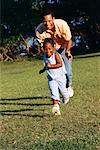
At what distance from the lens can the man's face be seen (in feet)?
27.3

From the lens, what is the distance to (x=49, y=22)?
27.7 feet

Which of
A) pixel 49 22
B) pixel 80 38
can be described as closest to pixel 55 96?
pixel 49 22

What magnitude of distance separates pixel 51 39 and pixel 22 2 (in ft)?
122

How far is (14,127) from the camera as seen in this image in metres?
7.62

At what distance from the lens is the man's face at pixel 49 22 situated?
8336mm

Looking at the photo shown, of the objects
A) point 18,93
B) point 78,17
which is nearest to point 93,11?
point 78,17

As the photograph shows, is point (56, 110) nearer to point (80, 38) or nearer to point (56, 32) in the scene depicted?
point (56, 32)

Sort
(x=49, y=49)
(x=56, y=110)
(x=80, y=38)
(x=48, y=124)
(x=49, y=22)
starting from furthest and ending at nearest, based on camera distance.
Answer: (x=80, y=38)
(x=49, y=22)
(x=49, y=49)
(x=56, y=110)
(x=48, y=124)

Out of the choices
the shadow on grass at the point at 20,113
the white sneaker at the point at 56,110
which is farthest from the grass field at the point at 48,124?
the white sneaker at the point at 56,110

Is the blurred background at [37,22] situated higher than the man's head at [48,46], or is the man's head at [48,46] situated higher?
the man's head at [48,46]

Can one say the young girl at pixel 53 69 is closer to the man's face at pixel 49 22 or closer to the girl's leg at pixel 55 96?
the girl's leg at pixel 55 96

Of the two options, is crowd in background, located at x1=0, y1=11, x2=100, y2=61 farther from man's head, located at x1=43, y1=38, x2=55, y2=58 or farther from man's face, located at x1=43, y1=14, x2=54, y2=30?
man's head, located at x1=43, y1=38, x2=55, y2=58

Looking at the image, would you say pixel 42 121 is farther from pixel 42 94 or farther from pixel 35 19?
pixel 35 19

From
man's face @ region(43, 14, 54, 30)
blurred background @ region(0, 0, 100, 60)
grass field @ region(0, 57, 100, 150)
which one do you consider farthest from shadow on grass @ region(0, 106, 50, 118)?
blurred background @ region(0, 0, 100, 60)
